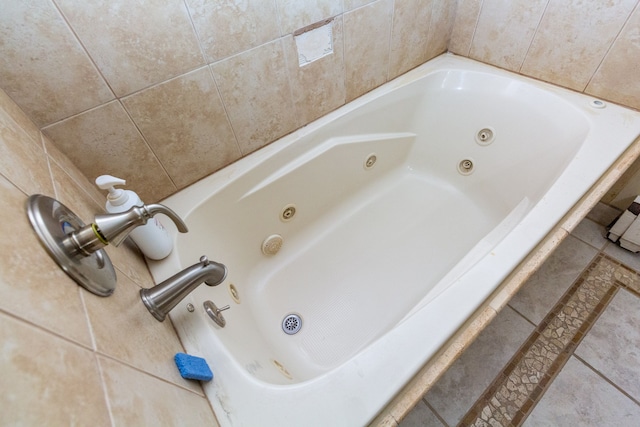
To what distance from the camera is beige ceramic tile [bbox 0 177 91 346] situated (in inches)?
11.4

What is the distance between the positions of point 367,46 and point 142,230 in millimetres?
909

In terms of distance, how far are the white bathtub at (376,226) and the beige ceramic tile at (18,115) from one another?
35cm

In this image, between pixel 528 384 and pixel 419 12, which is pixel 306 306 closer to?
pixel 528 384

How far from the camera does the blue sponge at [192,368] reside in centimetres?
51

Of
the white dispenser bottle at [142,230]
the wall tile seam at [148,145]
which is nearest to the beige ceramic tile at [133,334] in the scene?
the white dispenser bottle at [142,230]

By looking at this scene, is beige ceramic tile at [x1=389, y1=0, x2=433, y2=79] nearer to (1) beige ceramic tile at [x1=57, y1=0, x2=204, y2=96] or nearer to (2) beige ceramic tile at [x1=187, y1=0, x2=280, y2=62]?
(2) beige ceramic tile at [x1=187, y1=0, x2=280, y2=62]

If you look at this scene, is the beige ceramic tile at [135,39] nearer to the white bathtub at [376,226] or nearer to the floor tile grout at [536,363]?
the white bathtub at [376,226]

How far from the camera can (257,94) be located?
0.88 m

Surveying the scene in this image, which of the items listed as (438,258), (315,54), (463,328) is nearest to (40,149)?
(315,54)

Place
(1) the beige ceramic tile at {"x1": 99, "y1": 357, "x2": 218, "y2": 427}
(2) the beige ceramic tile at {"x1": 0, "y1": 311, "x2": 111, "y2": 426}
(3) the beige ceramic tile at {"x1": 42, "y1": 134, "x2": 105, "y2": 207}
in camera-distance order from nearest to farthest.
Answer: (2) the beige ceramic tile at {"x1": 0, "y1": 311, "x2": 111, "y2": 426} < (1) the beige ceramic tile at {"x1": 99, "y1": 357, "x2": 218, "y2": 427} < (3) the beige ceramic tile at {"x1": 42, "y1": 134, "x2": 105, "y2": 207}

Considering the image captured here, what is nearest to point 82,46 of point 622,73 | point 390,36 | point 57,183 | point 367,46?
point 57,183

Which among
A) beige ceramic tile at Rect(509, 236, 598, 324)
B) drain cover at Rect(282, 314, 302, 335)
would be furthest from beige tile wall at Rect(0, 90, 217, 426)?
beige ceramic tile at Rect(509, 236, 598, 324)

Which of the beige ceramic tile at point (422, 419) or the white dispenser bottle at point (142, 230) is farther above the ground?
the white dispenser bottle at point (142, 230)

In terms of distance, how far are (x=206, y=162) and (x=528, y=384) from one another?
4.08 ft
